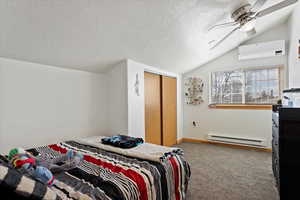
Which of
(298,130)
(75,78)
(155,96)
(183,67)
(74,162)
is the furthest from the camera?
(183,67)

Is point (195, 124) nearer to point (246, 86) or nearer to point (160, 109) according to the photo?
point (160, 109)

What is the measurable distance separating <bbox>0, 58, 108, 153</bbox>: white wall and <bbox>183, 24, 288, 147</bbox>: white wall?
2494 millimetres

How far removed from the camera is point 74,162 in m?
1.37

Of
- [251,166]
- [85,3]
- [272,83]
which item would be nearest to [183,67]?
[272,83]

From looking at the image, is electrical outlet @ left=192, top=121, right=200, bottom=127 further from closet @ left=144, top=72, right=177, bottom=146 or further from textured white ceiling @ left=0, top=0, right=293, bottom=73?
textured white ceiling @ left=0, top=0, right=293, bottom=73

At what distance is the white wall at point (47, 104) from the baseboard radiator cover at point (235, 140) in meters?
2.69

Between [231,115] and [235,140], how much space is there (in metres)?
0.59

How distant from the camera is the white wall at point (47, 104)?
1843 mm

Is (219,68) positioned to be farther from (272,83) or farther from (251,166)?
(251,166)

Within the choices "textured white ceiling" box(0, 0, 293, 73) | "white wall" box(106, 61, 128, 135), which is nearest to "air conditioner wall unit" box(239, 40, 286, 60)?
"textured white ceiling" box(0, 0, 293, 73)

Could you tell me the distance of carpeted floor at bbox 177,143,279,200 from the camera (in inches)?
72.4

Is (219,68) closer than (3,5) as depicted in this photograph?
No

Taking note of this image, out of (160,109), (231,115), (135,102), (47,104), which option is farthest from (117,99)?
(231,115)

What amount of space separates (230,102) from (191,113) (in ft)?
3.36
